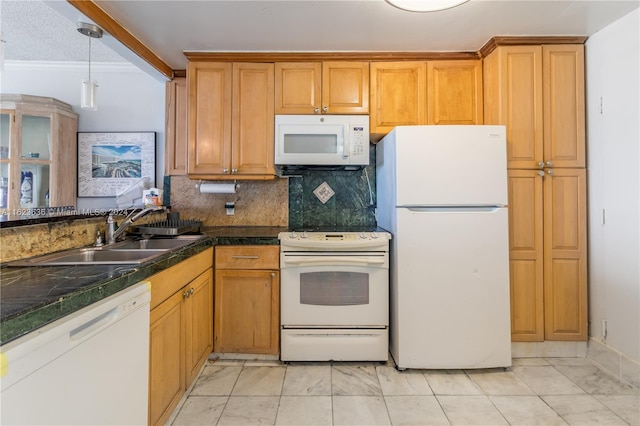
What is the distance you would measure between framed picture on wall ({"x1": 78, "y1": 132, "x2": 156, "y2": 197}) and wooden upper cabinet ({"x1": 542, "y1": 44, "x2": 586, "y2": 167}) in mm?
3246

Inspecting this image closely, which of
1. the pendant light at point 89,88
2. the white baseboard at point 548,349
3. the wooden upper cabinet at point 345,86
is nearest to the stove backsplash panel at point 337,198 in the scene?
the wooden upper cabinet at point 345,86

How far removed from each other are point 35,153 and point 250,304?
233 centimetres

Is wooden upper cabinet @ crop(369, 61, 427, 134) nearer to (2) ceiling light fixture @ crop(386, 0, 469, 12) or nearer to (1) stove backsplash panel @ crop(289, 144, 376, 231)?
(1) stove backsplash panel @ crop(289, 144, 376, 231)

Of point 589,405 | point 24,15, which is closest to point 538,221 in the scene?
point 589,405

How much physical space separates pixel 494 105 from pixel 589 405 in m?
1.94

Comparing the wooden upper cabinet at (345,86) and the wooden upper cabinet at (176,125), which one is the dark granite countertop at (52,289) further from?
the wooden upper cabinet at (345,86)

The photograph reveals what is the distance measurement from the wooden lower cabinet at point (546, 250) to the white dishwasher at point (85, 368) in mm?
2254

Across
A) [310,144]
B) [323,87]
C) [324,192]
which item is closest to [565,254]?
[324,192]

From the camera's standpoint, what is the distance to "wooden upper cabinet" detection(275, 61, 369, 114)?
2373mm

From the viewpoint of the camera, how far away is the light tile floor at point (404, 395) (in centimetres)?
158

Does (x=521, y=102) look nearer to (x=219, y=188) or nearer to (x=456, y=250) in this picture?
(x=456, y=250)

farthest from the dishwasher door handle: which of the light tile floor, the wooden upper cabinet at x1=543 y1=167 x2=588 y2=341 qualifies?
the wooden upper cabinet at x1=543 y1=167 x2=588 y2=341

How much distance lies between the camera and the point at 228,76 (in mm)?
2393

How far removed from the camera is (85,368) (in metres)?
0.89
